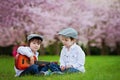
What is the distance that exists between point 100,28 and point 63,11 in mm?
5762

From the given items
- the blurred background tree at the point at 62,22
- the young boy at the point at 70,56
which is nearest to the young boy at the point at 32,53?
the young boy at the point at 70,56

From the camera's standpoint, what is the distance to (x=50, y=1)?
2025 cm

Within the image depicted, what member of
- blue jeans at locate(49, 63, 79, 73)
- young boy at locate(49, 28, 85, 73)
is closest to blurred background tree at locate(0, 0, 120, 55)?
young boy at locate(49, 28, 85, 73)

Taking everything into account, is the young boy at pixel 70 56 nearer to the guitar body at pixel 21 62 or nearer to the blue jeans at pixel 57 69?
the blue jeans at pixel 57 69

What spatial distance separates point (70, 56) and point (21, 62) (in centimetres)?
101

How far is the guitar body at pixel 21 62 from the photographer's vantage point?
7.80 meters

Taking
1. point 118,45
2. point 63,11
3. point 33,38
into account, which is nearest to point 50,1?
point 63,11

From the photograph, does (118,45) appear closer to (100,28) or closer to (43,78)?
(100,28)

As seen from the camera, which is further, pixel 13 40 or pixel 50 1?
pixel 13 40

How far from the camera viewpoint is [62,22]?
88.1ft

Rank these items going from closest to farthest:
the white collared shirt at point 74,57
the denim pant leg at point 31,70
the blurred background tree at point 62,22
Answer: the denim pant leg at point 31,70
the white collared shirt at point 74,57
the blurred background tree at point 62,22

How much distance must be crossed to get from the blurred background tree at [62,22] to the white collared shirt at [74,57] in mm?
8603

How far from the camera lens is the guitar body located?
7805mm

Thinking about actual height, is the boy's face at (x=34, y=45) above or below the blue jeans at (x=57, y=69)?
above
